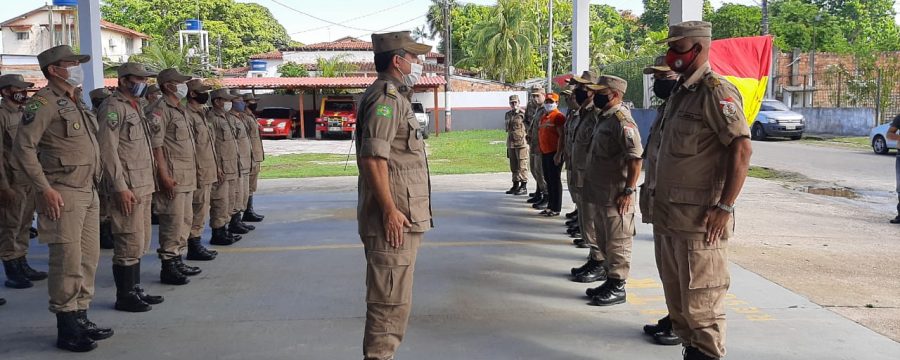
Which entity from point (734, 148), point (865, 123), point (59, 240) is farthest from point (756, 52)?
point (865, 123)

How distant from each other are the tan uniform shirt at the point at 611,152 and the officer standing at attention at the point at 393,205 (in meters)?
2.12

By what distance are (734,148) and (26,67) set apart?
3706cm

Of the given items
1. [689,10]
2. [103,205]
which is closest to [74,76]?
[103,205]

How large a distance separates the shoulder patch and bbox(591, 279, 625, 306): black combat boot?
249cm

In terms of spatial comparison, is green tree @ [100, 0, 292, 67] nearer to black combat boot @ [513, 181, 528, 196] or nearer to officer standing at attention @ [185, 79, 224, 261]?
black combat boot @ [513, 181, 528, 196]

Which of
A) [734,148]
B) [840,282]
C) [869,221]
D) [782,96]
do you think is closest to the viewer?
[734,148]

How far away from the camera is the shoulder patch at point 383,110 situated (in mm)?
3520

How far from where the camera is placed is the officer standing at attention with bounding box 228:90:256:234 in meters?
8.29

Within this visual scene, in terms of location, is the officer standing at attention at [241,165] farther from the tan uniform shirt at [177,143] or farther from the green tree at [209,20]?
the green tree at [209,20]

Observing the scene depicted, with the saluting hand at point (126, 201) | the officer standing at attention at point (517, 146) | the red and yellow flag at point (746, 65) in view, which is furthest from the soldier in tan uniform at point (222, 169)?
the officer standing at attention at point (517, 146)

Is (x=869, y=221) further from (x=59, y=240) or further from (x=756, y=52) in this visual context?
(x=59, y=240)

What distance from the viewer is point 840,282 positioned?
594 cm

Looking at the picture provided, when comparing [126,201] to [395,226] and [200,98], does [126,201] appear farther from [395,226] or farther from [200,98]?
[395,226]

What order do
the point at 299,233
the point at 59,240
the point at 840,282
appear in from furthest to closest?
the point at 299,233, the point at 840,282, the point at 59,240
